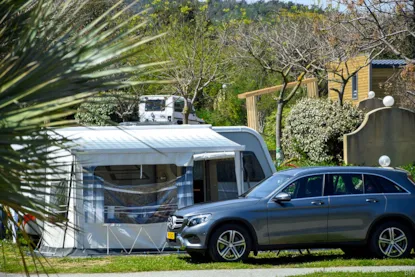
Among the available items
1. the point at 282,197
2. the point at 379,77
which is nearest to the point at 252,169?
the point at 282,197

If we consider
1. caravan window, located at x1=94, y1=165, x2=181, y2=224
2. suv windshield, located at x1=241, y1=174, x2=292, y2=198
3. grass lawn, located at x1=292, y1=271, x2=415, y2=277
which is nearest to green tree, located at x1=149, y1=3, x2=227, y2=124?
caravan window, located at x1=94, y1=165, x2=181, y2=224

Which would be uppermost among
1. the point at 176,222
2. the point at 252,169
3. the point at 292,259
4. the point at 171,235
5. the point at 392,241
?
the point at 252,169

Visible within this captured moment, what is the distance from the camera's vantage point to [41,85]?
3488 mm

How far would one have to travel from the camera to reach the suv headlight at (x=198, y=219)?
43.7ft

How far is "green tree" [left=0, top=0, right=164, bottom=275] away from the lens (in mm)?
3486

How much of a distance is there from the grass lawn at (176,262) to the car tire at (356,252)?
0.51 feet

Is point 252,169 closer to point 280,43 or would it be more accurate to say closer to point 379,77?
point 280,43

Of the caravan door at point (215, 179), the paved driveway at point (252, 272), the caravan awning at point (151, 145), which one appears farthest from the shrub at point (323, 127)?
the paved driveway at point (252, 272)

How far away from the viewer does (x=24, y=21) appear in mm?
4148

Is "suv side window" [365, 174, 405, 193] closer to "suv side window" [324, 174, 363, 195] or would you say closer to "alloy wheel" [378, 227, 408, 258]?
"suv side window" [324, 174, 363, 195]

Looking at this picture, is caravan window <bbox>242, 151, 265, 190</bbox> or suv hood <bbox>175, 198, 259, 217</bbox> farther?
caravan window <bbox>242, 151, 265, 190</bbox>

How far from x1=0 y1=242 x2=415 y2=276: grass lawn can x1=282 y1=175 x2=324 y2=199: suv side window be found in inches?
47.5

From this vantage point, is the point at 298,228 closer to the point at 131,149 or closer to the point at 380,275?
the point at 380,275

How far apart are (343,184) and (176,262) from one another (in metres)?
3.35
